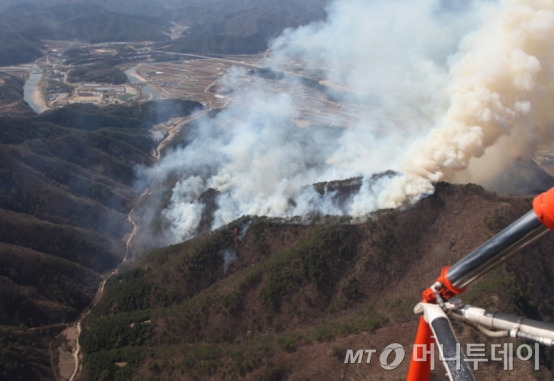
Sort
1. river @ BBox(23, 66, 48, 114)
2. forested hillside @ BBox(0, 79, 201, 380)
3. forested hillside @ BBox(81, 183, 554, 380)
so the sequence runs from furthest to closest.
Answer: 1. river @ BBox(23, 66, 48, 114)
2. forested hillside @ BBox(0, 79, 201, 380)
3. forested hillside @ BBox(81, 183, 554, 380)

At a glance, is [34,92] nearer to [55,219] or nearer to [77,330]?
[55,219]

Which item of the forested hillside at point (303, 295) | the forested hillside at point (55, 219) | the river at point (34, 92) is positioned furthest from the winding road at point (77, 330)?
the river at point (34, 92)

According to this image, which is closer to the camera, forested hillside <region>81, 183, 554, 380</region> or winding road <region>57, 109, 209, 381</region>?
forested hillside <region>81, 183, 554, 380</region>

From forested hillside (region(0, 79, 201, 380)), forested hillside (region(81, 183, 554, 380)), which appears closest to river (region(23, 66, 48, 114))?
forested hillside (region(0, 79, 201, 380))

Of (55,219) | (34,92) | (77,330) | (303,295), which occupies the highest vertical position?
(34,92)

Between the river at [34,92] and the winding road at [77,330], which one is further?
the river at [34,92]

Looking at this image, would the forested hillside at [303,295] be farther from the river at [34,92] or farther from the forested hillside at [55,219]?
the river at [34,92]

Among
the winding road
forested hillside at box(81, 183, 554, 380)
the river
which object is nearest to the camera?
forested hillside at box(81, 183, 554, 380)

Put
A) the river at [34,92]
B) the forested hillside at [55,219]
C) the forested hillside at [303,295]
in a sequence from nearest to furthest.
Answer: the forested hillside at [303,295] < the forested hillside at [55,219] < the river at [34,92]

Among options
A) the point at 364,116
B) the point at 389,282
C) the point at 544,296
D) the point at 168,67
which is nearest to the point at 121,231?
the point at 389,282

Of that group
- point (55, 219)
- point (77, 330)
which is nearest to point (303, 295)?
point (77, 330)

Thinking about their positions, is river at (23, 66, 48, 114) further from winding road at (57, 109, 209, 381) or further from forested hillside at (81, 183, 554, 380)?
forested hillside at (81, 183, 554, 380)

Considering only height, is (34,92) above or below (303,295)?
above
